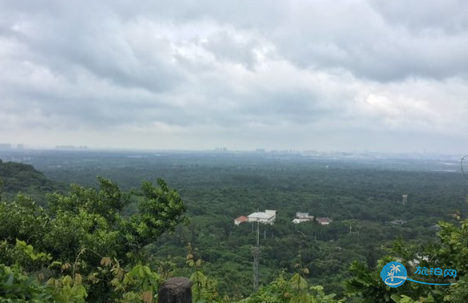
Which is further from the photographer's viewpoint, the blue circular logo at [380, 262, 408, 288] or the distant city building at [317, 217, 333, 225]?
the distant city building at [317, 217, 333, 225]

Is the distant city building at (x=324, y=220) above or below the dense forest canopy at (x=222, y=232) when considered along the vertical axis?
below

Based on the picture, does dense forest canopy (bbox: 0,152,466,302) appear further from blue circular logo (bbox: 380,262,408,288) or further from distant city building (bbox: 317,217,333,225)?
distant city building (bbox: 317,217,333,225)

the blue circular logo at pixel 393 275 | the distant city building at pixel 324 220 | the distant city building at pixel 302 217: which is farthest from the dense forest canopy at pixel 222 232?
the distant city building at pixel 324 220

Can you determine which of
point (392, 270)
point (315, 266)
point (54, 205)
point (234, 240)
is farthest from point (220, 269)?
point (392, 270)

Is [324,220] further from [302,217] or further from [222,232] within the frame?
[222,232]

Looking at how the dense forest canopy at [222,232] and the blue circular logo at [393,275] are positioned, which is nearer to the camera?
the blue circular logo at [393,275]

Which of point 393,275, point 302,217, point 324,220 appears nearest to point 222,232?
point 302,217

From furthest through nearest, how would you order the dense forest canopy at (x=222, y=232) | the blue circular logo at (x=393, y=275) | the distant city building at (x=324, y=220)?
the distant city building at (x=324, y=220) → the dense forest canopy at (x=222, y=232) → the blue circular logo at (x=393, y=275)

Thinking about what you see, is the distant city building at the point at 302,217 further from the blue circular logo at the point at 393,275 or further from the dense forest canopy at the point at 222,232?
the blue circular logo at the point at 393,275

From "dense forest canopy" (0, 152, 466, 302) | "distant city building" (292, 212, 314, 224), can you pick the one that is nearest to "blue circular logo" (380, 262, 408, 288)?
"dense forest canopy" (0, 152, 466, 302)
